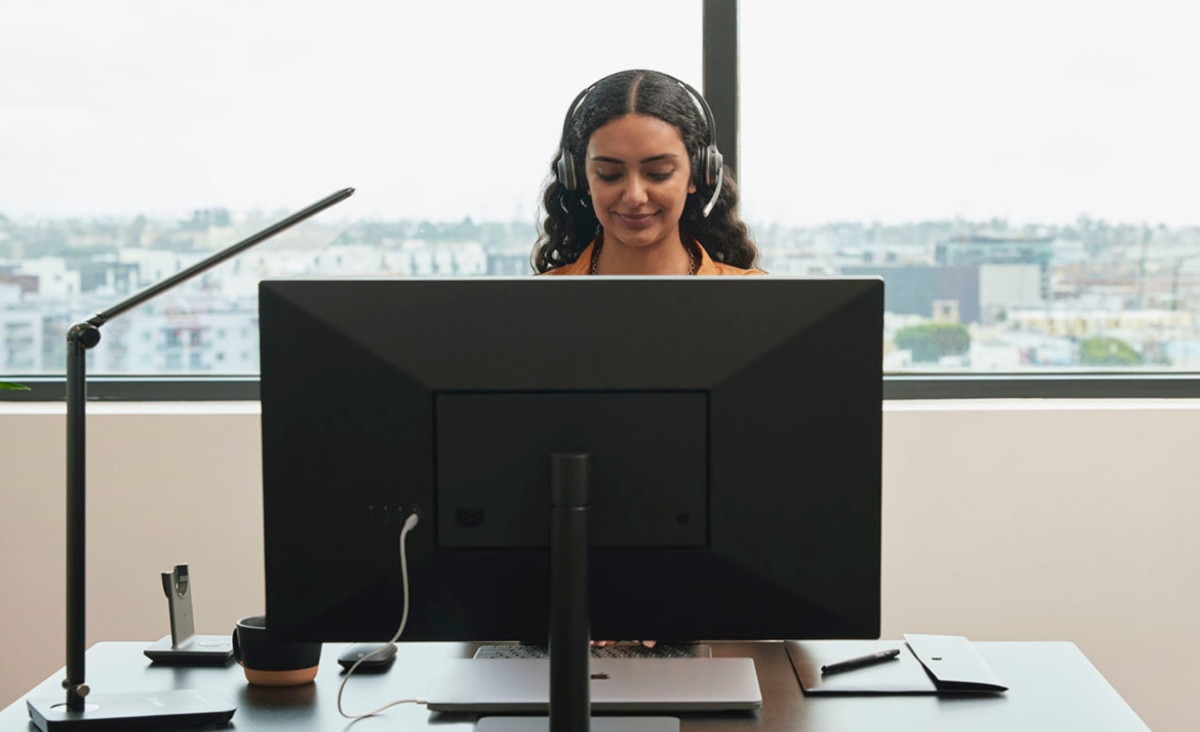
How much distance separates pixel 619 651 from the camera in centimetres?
126

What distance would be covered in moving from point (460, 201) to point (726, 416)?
1.87 metres

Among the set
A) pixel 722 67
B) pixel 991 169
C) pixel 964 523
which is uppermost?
pixel 722 67

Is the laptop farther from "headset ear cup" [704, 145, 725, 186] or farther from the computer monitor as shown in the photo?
"headset ear cup" [704, 145, 725, 186]

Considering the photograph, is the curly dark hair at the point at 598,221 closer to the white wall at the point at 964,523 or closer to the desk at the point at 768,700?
the white wall at the point at 964,523

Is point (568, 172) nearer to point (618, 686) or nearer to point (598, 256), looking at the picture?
point (598, 256)

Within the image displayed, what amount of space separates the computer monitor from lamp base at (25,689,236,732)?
0.79 feet

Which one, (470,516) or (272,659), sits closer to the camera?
(470,516)

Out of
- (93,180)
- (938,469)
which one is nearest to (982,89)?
(938,469)

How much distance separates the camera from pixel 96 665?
1.34 m

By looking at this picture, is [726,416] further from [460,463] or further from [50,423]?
[50,423]

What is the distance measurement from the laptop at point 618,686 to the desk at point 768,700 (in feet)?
0.05

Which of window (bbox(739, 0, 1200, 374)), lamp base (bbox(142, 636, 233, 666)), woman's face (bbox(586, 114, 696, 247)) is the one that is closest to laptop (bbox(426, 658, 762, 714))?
lamp base (bbox(142, 636, 233, 666))

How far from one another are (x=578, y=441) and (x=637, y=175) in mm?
1049

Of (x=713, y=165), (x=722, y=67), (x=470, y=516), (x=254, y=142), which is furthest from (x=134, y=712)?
(x=722, y=67)
